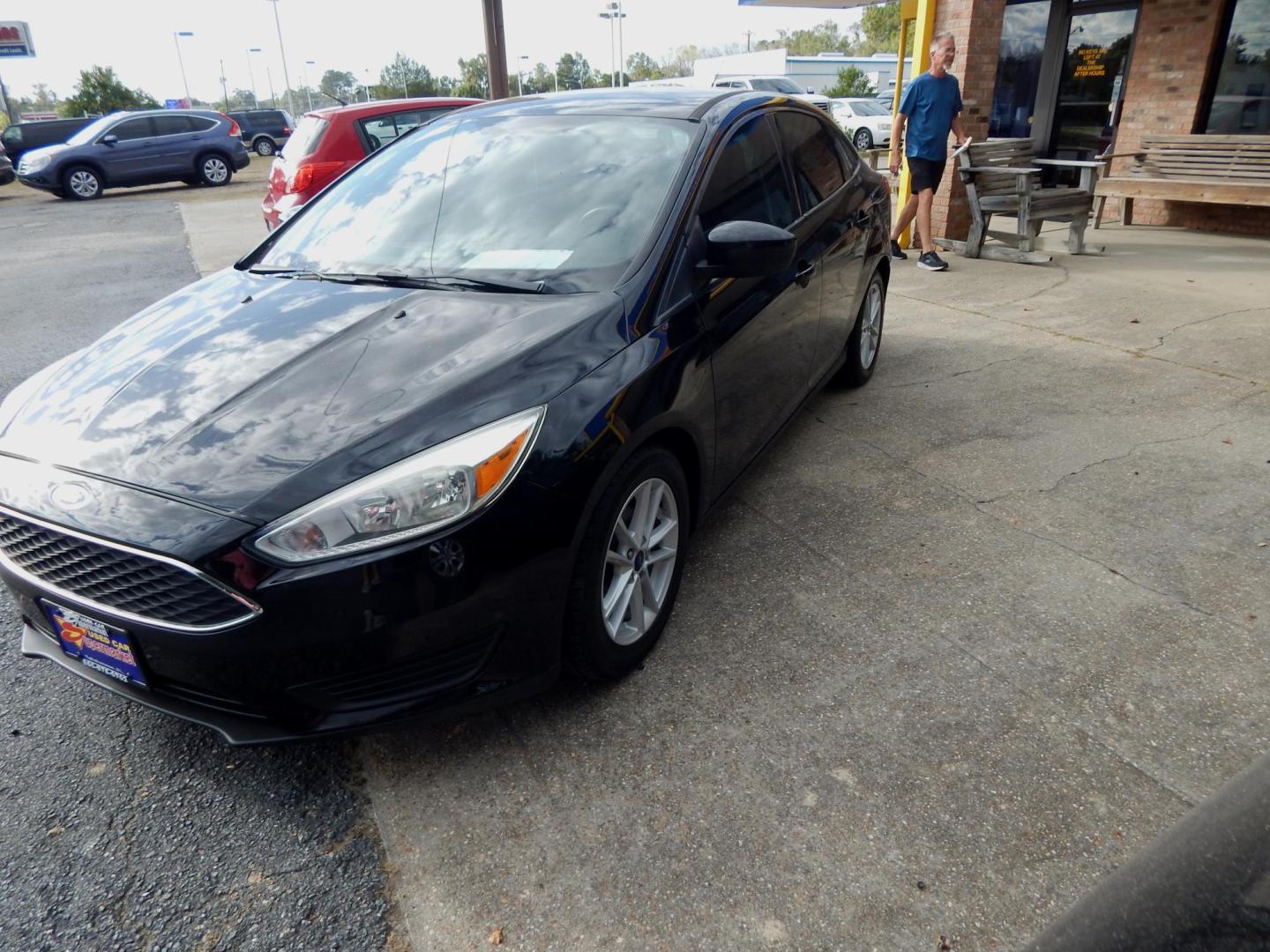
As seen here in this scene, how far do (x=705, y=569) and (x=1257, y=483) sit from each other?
2.47 metres

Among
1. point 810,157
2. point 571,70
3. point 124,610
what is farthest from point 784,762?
point 571,70

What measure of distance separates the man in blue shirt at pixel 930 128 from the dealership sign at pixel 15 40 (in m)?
51.8

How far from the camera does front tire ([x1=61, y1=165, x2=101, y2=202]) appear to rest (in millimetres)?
18219

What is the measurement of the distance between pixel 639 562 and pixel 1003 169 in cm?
697

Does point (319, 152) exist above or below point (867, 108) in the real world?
above

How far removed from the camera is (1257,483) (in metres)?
3.83

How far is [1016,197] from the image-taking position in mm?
8383

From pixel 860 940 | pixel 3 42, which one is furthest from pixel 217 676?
pixel 3 42

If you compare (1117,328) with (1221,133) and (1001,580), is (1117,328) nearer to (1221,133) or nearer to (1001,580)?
(1001,580)

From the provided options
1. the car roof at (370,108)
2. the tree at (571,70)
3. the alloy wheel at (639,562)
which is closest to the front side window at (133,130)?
the car roof at (370,108)

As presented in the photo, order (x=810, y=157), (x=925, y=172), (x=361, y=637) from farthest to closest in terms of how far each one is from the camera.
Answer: (x=925, y=172), (x=810, y=157), (x=361, y=637)

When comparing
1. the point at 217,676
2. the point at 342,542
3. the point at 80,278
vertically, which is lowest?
the point at 80,278

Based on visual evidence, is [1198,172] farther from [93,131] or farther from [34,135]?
[34,135]

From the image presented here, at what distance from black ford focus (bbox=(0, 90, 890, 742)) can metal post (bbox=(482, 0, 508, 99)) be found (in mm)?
9050
